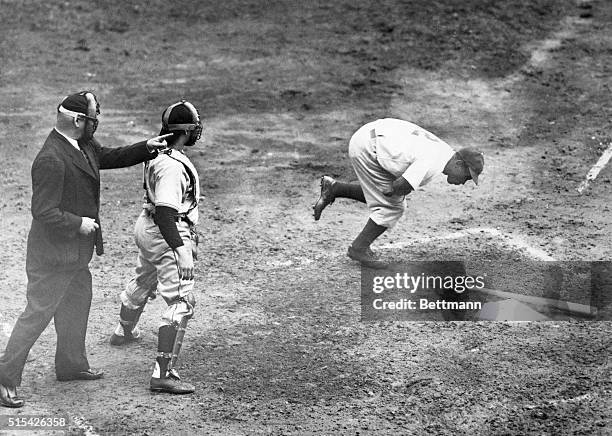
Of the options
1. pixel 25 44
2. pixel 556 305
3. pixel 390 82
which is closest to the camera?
pixel 556 305

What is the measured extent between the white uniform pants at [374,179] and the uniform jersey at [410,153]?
10 centimetres

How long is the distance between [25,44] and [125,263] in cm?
703

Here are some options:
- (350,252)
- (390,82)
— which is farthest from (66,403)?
(390,82)

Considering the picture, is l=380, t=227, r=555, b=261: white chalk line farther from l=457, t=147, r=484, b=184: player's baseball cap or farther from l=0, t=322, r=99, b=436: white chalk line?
l=0, t=322, r=99, b=436: white chalk line

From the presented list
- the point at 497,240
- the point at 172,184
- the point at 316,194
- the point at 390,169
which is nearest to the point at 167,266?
the point at 172,184

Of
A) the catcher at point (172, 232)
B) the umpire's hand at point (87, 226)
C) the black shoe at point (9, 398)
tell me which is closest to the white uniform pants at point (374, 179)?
the catcher at point (172, 232)

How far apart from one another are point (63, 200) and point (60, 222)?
0.80ft

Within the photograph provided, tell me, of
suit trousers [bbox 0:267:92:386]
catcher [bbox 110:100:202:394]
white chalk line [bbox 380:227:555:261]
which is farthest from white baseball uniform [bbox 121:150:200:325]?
white chalk line [bbox 380:227:555:261]

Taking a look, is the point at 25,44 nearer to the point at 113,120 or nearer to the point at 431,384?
the point at 113,120

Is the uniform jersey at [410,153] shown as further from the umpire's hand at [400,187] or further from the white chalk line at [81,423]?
the white chalk line at [81,423]

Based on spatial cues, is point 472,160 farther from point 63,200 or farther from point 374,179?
point 63,200

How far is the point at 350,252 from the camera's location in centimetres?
956

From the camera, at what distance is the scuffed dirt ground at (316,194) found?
715cm

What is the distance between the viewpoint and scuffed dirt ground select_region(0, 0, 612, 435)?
715 cm
